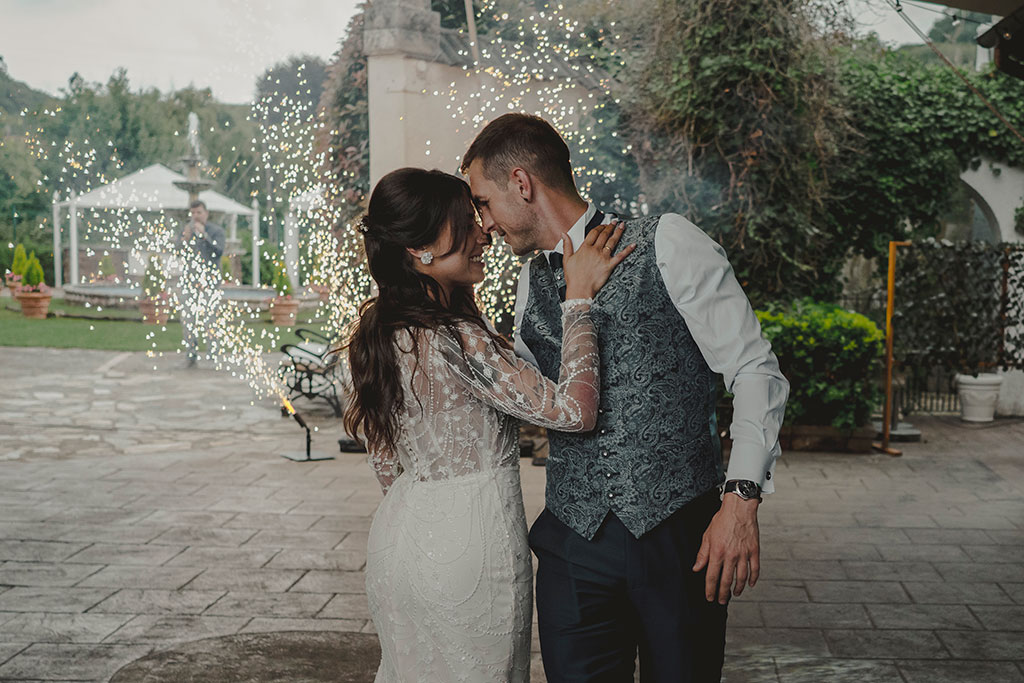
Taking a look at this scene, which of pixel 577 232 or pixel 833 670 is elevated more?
pixel 577 232

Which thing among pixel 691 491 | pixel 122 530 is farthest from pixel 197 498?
pixel 691 491

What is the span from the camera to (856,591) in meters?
4.14

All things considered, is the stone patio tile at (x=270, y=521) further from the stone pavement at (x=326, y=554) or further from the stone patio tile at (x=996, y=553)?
the stone patio tile at (x=996, y=553)

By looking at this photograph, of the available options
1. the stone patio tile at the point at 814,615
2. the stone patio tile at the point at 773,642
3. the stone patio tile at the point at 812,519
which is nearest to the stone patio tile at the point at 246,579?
the stone patio tile at the point at 773,642

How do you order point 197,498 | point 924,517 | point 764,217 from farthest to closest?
point 764,217 → point 197,498 → point 924,517

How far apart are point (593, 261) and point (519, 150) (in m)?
0.26

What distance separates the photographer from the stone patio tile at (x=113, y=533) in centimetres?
491

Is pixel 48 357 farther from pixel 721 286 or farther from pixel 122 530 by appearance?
pixel 721 286

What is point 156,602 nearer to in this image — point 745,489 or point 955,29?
point 745,489

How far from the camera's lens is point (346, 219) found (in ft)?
28.6

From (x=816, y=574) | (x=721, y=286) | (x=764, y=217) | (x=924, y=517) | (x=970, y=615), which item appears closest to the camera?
(x=721, y=286)

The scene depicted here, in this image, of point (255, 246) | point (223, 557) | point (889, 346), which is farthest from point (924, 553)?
point (255, 246)

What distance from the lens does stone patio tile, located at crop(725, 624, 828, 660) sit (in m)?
3.51

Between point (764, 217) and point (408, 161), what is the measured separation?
2845 millimetres
